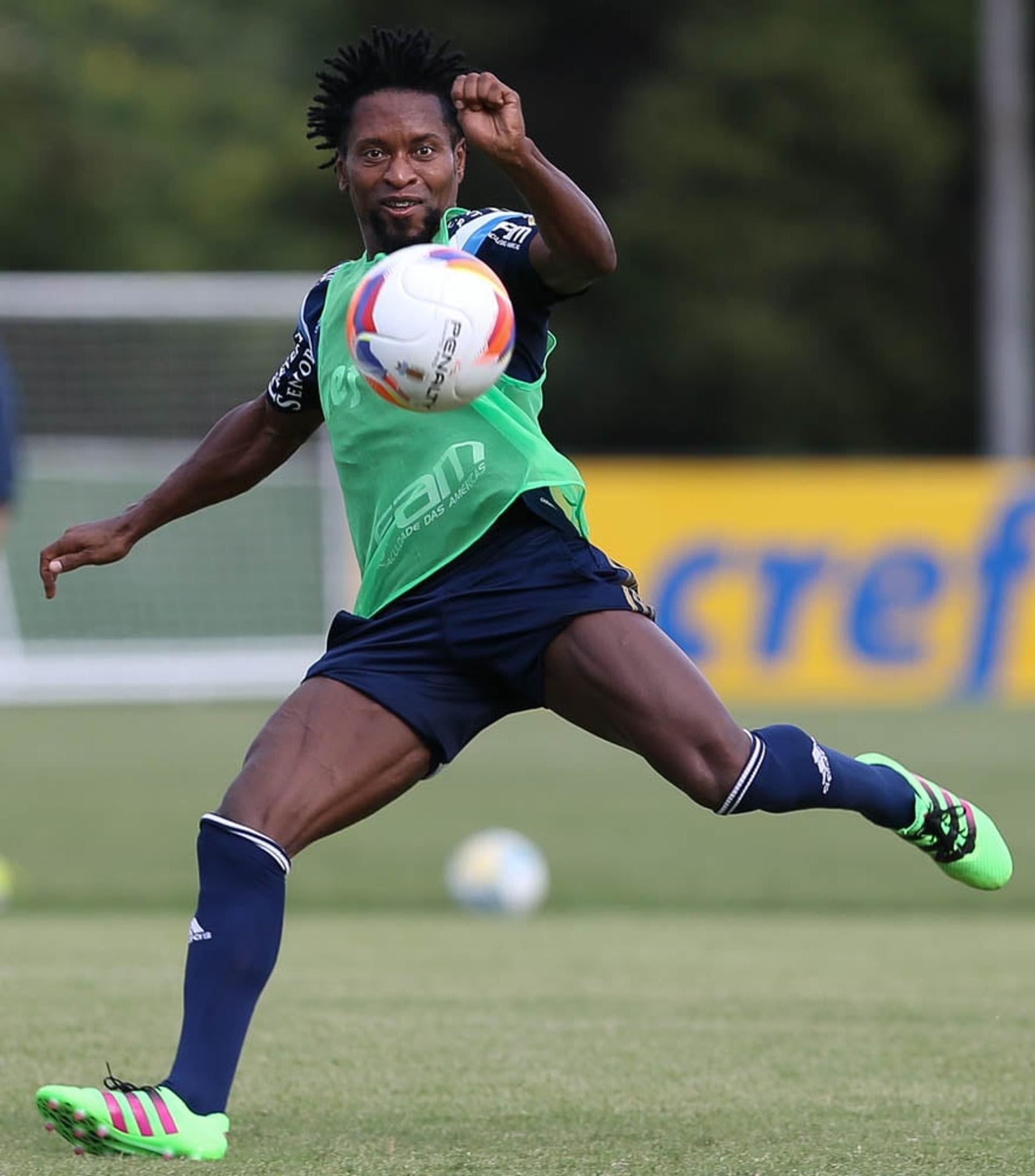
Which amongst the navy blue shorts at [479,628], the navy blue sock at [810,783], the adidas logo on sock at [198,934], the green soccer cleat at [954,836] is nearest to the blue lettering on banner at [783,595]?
the green soccer cleat at [954,836]

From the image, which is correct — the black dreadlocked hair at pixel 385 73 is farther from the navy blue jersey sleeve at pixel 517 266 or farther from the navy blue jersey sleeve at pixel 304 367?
the navy blue jersey sleeve at pixel 304 367

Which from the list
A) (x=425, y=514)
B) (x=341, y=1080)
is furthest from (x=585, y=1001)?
(x=425, y=514)

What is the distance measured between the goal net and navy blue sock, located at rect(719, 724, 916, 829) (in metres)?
12.1

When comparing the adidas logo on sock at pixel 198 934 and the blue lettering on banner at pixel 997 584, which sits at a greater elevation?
the blue lettering on banner at pixel 997 584

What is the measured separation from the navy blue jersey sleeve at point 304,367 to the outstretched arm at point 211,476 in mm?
35

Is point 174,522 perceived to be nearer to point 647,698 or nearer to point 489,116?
point 647,698

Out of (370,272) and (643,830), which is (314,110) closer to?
(370,272)

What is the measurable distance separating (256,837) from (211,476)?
3.36ft

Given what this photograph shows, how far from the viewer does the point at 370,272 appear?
15.4ft

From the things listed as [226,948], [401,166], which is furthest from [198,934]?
[401,166]

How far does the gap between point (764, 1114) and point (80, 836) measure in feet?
23.7

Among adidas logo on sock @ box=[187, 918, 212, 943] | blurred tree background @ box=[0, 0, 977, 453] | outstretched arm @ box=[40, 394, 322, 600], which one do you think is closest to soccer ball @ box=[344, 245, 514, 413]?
outstretched arm @ box=[40, 394, 322, 600]

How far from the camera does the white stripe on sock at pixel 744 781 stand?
500cm

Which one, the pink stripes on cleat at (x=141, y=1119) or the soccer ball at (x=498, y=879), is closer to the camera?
the pink stripes on cleat at (x=141, y=1119)
